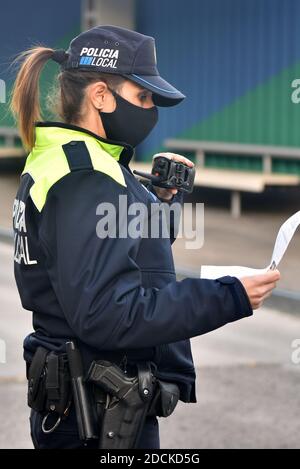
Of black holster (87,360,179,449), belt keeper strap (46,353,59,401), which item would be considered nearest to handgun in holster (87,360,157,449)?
black holster (87,360,179,449)

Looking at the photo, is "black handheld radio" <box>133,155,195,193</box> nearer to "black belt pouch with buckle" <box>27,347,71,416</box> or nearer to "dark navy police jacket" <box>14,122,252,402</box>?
"dark navy police jacket" <box>14,122,252,402</box>

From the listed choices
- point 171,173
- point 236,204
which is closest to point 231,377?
point 171,173

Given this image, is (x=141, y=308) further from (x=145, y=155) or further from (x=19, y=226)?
(x=145, y=155)

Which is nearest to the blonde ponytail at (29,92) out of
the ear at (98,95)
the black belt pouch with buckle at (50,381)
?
the ear at (98,95)

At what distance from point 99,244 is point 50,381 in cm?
50

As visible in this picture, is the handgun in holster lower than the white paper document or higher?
lower

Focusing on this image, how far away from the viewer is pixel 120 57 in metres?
3.03

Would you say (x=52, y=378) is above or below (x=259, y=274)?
below

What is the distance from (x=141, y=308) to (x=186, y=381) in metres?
0.45

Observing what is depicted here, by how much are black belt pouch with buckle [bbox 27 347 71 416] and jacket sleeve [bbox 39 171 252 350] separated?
7.1 inches

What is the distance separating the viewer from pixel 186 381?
319cm

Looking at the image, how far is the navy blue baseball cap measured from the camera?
3021mm

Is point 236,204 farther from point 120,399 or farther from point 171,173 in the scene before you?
point 120,399

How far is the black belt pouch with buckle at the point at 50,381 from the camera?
120 inches
